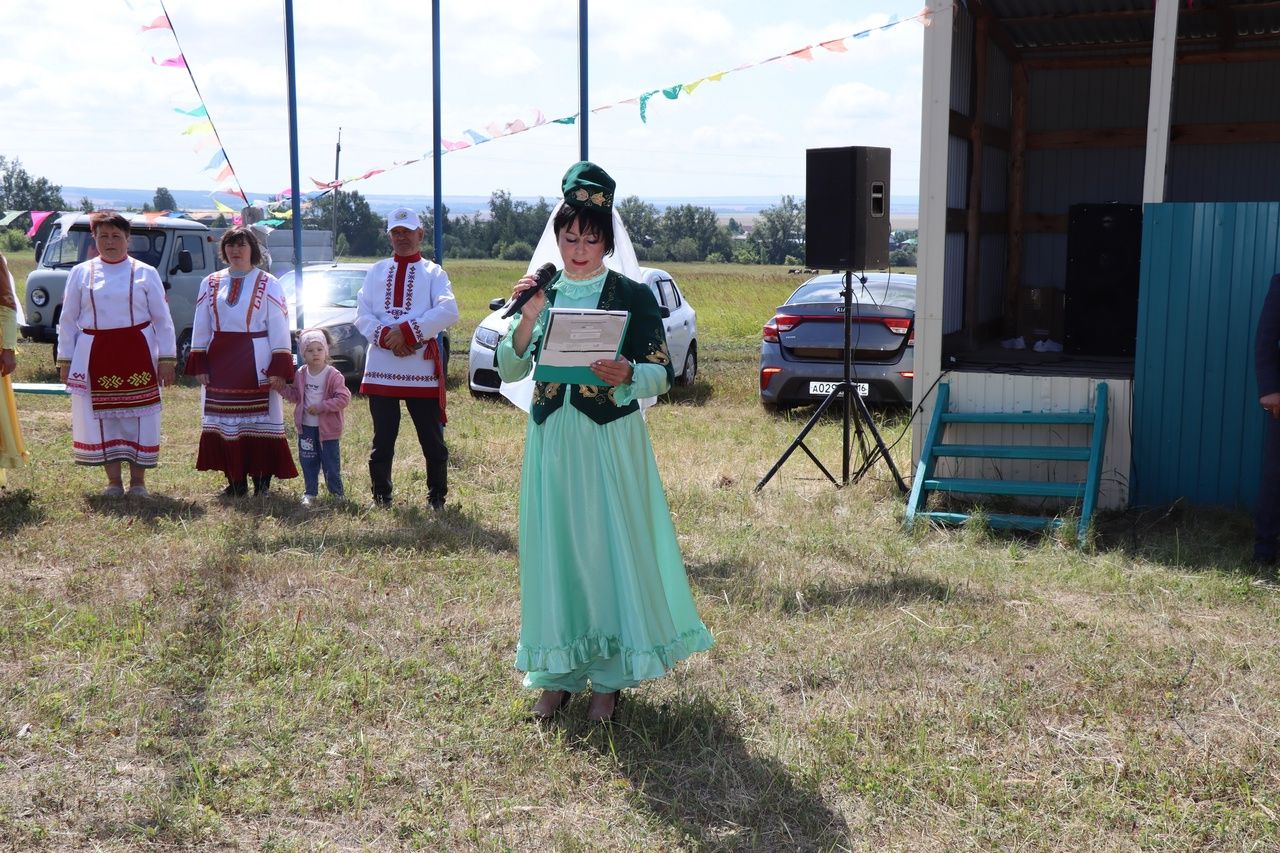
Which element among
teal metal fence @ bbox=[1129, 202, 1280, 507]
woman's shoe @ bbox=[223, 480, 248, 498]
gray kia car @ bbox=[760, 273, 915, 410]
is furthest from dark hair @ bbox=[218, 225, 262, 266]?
teal metal fence @ bbox=[1129, 202, 1280, 507]

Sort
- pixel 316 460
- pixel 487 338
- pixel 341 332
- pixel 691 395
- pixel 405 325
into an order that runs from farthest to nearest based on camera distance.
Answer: pixel 691 395, pixel 341 332, pixel 487 338, pixel 316 460, pixel 405 325

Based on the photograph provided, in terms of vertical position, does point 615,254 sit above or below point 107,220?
below

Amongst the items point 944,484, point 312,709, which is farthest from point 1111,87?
point 312,709

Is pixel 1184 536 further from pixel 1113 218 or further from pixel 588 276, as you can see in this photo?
pixel 588 276

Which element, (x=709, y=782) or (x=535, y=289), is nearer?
(x=709, y=782)

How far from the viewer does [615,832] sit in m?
3.51

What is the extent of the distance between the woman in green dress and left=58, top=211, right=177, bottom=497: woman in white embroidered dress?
3868mm

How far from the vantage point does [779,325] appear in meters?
10.9

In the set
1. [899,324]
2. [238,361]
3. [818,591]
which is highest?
[899,324]

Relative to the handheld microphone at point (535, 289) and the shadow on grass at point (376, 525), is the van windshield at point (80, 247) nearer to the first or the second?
the shadow on grass at point (376, 525)

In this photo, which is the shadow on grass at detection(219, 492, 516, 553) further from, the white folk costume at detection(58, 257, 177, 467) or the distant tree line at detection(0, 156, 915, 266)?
the distant tree line at detection(0, 156, 915, 266)

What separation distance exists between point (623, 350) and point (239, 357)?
12.1 feet

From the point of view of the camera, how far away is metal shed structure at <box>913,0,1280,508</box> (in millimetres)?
7012

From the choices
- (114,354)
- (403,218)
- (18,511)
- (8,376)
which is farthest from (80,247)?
(403,218)
